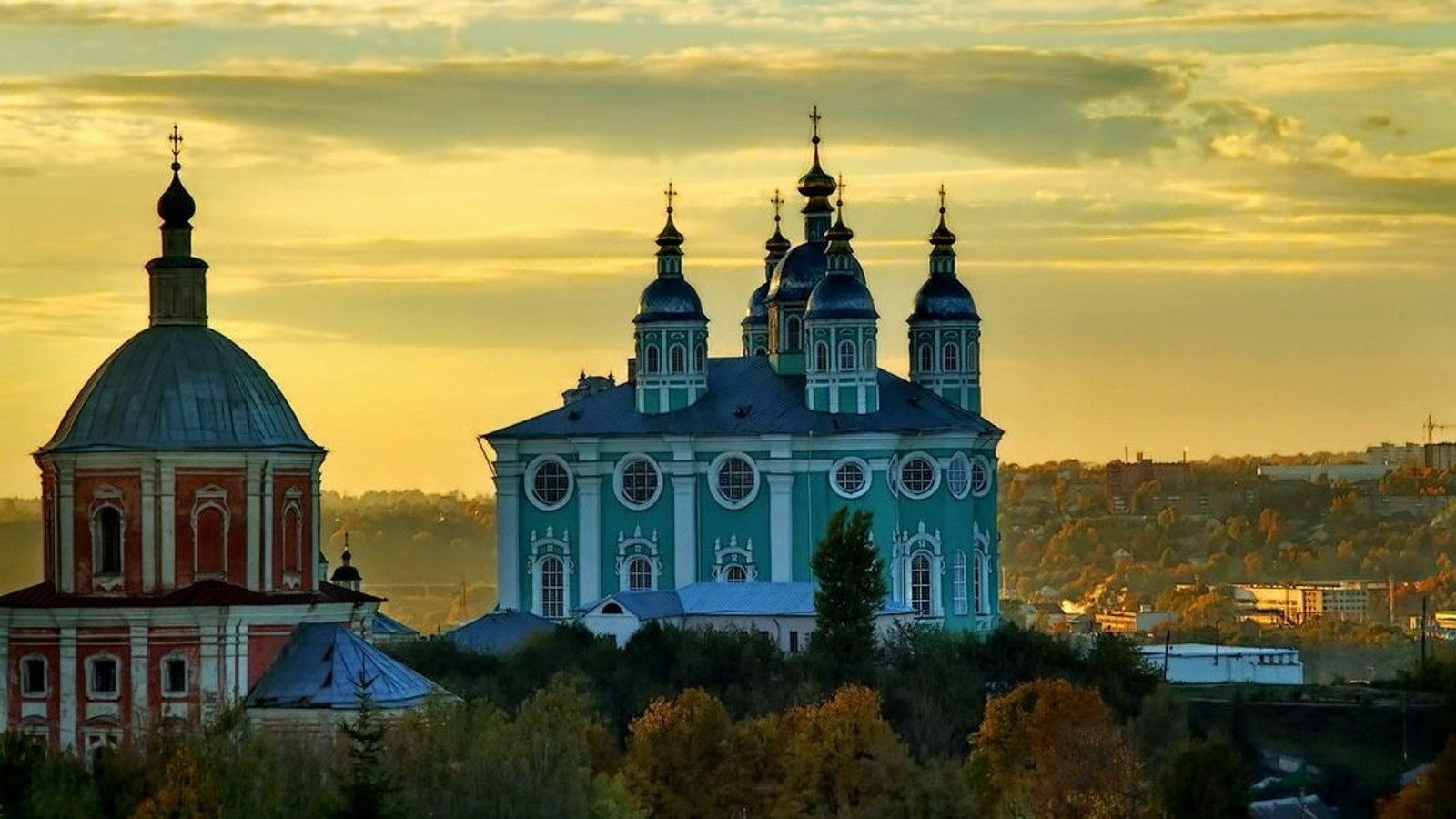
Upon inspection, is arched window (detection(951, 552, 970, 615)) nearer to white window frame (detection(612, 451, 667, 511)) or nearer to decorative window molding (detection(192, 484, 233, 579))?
white window frame (detection(612, 451, 667, 511))

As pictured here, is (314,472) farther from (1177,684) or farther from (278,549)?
(1177,684)

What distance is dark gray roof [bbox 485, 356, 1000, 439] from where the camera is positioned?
91.5 m

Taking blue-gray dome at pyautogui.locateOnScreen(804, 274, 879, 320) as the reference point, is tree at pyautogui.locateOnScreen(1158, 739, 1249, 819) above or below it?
below

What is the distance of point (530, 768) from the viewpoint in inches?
2354

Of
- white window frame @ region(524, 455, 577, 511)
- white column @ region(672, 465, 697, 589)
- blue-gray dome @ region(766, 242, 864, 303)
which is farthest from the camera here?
blue-gray dome @ region(766, 242, 864, 303)

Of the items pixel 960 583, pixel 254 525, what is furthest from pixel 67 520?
pixel 960 583

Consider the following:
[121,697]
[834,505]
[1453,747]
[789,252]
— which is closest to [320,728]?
[121,697]

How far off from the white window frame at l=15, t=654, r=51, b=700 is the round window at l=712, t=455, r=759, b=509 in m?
28.3

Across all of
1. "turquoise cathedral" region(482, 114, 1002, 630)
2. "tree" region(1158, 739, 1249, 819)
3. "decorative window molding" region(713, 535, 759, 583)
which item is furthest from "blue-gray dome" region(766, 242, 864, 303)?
"tree" region(1158, 739, 1249, 819)

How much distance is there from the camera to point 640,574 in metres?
92.4

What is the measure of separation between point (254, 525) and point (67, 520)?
9.34 feet

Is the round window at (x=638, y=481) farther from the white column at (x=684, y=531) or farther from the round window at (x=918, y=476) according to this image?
the round window at (x=918, y=476)

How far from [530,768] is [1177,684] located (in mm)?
32948

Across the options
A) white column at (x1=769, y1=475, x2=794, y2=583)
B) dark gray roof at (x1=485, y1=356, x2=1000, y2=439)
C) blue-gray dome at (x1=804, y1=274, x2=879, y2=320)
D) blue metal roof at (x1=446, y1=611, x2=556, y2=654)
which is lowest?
blue metal roof at (x1=446, y1=611, x2=556, y2=654)
